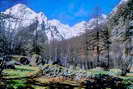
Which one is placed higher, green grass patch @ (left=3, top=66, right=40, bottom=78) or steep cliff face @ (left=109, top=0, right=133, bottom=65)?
steep cliff face @ (left=109, top=0, right=133, bottom=65)

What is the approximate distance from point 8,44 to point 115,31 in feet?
133

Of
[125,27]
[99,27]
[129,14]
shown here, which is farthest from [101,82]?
[129,14]

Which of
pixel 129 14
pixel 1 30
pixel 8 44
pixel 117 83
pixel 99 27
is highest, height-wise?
pixel 129 14

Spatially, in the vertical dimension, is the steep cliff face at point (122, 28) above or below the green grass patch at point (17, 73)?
above

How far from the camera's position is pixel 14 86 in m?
10.1

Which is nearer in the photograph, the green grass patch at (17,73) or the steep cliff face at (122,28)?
the green grass patch at (17,73)

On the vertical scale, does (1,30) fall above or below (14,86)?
above

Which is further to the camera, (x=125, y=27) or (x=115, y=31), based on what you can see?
(x=115, y=31)

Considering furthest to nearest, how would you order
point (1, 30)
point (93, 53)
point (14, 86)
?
point (93, 53) < point (1, 30) < point (14, 86)

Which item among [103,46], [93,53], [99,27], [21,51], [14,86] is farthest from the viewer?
[21,51]

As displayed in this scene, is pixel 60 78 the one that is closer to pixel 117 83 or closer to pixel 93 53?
pixel 117 83

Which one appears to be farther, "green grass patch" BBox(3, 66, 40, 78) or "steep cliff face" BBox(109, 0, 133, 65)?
"steep cliff face" BBox(109, 0, 133, 65)

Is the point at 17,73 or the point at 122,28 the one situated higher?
the point at 122,28

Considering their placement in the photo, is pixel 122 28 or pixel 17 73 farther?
pixel 122 28
